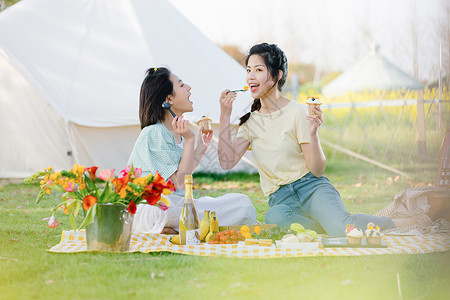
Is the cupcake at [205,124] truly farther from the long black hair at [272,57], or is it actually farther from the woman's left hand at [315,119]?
the woman's left hand at [315,119]

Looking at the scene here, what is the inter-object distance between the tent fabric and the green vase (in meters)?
11.9

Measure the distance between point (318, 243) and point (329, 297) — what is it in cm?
77

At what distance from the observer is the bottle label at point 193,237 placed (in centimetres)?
274

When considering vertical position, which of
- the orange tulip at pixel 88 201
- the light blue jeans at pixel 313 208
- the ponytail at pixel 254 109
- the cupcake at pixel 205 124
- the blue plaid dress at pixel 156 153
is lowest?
the light blue jeans at pixel 313 208

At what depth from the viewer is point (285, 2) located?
54.4ft

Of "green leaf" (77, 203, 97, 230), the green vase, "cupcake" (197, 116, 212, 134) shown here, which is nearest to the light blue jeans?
"cupcake" (197, 116, 212, 134)

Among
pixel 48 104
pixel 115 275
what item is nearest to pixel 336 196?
pixel 115 275

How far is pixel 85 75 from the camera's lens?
21.1ft

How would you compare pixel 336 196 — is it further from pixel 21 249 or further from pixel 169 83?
pixel 21 249

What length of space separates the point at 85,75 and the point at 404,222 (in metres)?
4.39

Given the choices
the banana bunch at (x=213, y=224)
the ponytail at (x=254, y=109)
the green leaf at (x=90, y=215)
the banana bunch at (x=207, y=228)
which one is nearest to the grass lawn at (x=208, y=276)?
the green leaf at (x=90, y=215)

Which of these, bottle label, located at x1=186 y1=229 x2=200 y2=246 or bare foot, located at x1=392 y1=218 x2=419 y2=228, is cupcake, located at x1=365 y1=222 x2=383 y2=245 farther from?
bottle label, located at x1=186 y1=229 x2=200 y2=246

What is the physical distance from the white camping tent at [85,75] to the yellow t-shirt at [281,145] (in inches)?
124

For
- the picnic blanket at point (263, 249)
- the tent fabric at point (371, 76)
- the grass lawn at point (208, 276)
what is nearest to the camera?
the grass lawn at point (208, 276)
